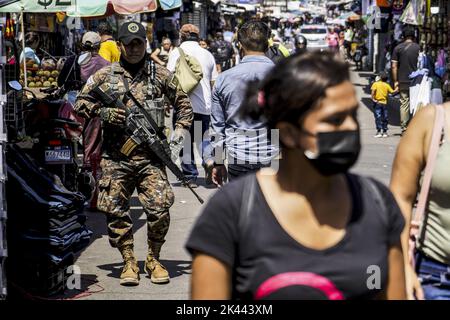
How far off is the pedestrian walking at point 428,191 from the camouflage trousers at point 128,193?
356 cm

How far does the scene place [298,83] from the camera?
273cm

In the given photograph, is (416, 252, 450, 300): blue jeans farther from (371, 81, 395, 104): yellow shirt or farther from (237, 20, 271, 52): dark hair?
(371, 81, 395, 104): yellow shirt

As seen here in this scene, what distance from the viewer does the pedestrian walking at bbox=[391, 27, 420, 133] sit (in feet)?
57.1

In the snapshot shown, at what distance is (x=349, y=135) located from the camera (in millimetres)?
2697

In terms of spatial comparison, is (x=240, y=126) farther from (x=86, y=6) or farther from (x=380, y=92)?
(x=380, y=92)

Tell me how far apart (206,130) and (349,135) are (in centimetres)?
940

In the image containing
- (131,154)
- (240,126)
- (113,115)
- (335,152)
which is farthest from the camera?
(131,154)

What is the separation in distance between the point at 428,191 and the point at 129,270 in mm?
4010

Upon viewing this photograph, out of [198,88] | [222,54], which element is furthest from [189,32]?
[222,54]

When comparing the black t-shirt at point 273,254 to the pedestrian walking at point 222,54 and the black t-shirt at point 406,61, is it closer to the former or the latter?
the black t-shirt at point 406,61

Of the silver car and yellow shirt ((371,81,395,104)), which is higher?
yellow shirt ((371,81,395,104))

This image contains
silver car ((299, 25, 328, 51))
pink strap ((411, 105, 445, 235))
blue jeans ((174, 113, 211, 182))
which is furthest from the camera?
silver car ((299, 25, 328, 51))

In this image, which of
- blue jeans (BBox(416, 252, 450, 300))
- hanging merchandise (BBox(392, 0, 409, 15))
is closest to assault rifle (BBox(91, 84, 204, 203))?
blue jeans (BBox(416, 252, 450, 300))

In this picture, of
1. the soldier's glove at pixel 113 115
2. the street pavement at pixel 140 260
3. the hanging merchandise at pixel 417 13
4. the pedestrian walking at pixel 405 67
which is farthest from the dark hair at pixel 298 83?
the hanging merchandise at pixel 417 13
